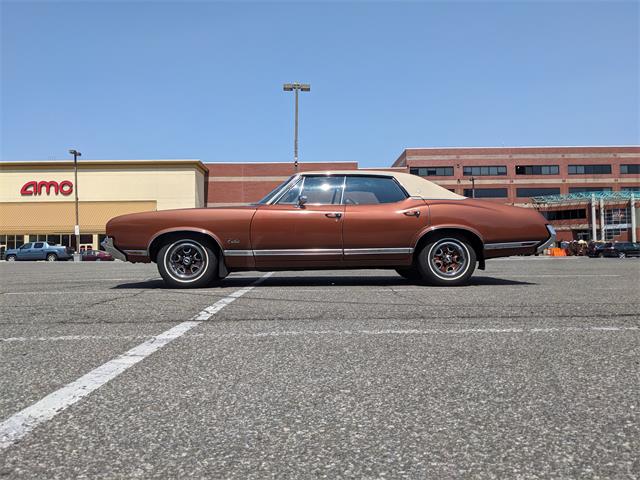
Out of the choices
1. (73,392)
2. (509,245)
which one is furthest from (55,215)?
Answer: (73,392)

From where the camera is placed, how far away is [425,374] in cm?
247

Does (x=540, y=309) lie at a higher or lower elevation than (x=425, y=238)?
lower

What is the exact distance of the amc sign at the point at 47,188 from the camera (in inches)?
1962

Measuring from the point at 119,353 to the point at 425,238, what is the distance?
4730 mm

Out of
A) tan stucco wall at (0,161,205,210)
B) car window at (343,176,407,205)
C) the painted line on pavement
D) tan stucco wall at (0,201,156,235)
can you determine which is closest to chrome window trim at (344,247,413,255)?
car window at (343,176,407,205)

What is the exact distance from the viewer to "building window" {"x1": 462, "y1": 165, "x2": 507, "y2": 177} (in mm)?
63875

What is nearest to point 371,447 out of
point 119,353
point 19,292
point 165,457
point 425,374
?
point 165,457

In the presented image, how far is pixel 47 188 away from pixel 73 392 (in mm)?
54368

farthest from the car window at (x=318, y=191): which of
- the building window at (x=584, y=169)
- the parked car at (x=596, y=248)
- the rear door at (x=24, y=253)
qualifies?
the building window at (x=584, y=169)

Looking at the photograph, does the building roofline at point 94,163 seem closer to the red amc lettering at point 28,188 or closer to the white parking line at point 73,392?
the red amc lettering at point 28,188

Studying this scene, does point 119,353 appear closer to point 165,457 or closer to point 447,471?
point 165,457

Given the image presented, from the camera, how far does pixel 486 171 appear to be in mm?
64062

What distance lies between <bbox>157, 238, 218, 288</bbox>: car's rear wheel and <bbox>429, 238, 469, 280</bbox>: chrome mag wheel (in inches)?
115

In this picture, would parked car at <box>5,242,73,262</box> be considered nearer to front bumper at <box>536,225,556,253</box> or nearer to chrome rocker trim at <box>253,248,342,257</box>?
chrome rocker trim at <box>253,248,342,257</box>
